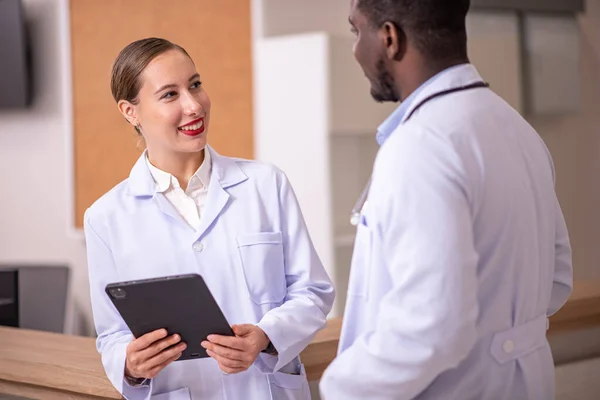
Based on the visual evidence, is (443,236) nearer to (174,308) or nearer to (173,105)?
(174,308)

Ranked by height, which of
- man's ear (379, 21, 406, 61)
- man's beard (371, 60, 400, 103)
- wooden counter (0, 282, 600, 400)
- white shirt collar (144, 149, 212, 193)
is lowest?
wooden counter (0, 282, 600, 400)

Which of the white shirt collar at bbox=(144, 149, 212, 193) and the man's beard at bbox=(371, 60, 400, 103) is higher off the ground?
the man's beard at bbox=(371, 60, 400, 103)

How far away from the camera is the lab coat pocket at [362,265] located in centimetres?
117

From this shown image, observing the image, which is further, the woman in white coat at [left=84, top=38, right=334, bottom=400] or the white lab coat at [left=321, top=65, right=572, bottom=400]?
the woman in white coat at [left=84, top=38, right=334, bottom=400]

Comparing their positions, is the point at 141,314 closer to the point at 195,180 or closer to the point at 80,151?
the point at 195,180

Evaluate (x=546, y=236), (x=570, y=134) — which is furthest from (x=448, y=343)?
(x=570, y=134)

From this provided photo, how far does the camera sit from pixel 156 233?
1709mm

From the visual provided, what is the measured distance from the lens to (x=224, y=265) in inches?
66.5

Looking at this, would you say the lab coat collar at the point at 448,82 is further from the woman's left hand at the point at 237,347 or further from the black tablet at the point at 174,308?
the woman's left hand at the point at 237,347

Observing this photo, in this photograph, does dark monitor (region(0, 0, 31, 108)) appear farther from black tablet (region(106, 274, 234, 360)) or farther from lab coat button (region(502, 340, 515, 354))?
lab coat button (region(502, 340, 515, 354))

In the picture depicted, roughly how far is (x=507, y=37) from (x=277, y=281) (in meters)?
3.73

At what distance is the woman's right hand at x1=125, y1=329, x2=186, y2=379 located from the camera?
60.6 inches

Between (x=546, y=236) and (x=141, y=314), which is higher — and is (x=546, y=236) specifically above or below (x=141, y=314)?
above

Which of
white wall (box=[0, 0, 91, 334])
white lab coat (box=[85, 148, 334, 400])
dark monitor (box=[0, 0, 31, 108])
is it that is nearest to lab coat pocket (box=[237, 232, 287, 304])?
white lab coat (box=[85, 148, 334, 400])
